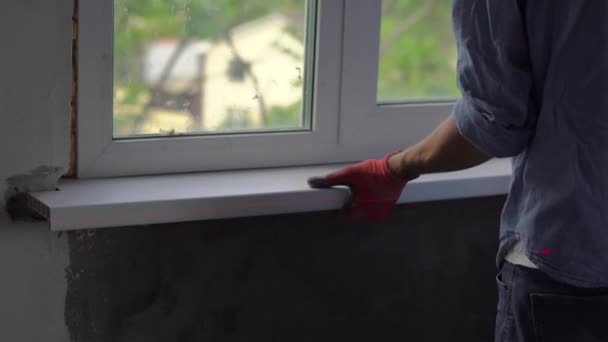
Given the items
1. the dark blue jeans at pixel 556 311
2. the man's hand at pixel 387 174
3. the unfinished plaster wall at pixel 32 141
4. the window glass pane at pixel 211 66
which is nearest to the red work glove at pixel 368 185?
the man's hand at pixel 387 174

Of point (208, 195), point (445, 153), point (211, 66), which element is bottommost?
point (208, 195)

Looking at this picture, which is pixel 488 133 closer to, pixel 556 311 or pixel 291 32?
pixel 556 311

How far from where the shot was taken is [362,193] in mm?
1609

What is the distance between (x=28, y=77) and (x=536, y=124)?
32.1 inches

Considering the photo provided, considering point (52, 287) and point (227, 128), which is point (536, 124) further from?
point (52, 287)

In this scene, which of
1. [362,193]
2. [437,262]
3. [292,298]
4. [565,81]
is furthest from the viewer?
[437,262]

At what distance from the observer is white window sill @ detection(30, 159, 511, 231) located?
4.72 ft

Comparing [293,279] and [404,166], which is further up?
[404,166]

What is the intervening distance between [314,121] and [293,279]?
0.32m

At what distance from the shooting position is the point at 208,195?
1.53 m

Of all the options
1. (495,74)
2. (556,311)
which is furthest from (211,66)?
(556,311)

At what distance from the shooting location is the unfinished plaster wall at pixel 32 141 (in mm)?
1438

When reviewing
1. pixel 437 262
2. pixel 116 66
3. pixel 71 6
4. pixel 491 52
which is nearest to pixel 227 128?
pixel 116 66

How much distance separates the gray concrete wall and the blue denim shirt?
53 cm
